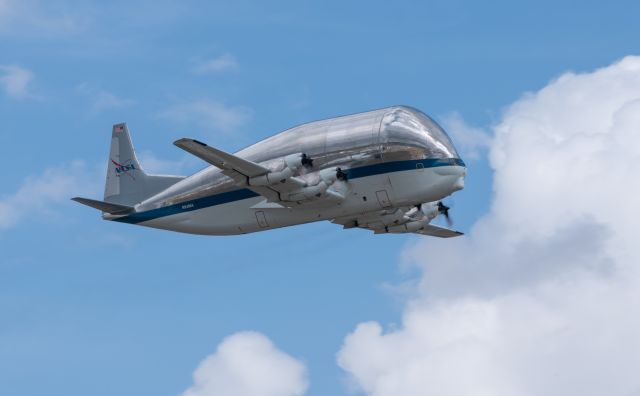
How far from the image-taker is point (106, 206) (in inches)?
2501

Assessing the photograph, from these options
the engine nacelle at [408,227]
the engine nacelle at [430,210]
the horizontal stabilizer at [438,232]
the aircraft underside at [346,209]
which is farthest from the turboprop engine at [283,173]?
the horizontal stabilizer at [438,232]

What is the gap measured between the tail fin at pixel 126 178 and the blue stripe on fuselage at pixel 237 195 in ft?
6.24

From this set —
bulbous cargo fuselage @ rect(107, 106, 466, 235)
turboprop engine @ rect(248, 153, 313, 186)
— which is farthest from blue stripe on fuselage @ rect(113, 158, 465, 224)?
turboprop engine @ rect(248, 153, 313, 186)

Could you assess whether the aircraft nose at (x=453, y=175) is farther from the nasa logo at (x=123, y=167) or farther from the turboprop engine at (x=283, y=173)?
the nasa logo at (x=123, y=167)

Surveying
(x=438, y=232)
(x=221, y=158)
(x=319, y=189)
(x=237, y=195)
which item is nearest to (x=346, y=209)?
(x=319, y=189)

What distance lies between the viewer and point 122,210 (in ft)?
212

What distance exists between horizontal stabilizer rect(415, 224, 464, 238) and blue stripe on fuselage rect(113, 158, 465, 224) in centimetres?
1000

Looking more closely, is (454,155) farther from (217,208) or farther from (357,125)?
(217,208)

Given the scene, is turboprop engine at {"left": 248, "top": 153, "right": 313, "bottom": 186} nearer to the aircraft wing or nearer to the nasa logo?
the aircraft wing

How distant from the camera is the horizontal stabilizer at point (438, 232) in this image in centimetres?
6762

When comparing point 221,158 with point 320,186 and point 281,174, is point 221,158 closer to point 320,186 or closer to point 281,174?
point 281,174

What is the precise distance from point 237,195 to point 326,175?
6.06 m

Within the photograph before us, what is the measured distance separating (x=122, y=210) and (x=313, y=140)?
12.7 meters

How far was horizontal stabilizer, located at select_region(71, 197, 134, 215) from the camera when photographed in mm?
62188
